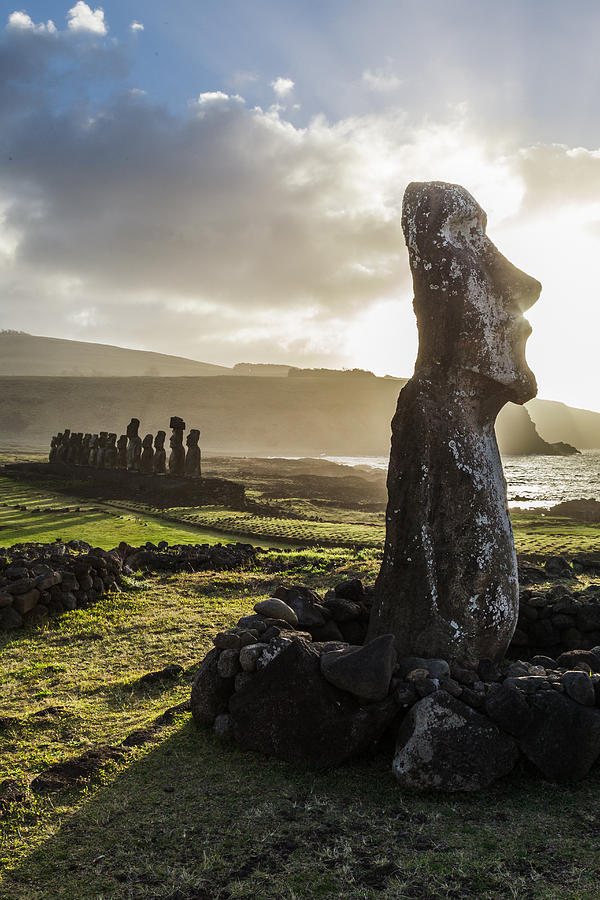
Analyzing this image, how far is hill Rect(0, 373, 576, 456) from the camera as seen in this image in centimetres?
12350

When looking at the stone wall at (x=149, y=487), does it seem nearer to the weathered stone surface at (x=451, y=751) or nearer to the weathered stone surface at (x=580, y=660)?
the weathered stone surface at (x=580, y=660)

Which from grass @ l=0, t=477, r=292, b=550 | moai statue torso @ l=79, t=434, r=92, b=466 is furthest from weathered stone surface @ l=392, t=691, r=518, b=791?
moai statue torso @ l=79, t=434, r=92, b=466

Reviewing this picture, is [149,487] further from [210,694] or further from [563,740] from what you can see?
[563,740]

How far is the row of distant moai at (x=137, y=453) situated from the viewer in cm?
3850

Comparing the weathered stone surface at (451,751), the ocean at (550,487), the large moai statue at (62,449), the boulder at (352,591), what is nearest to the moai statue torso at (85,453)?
the large moai statue at (62,449)

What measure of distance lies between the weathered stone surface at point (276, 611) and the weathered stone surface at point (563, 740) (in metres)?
2.91

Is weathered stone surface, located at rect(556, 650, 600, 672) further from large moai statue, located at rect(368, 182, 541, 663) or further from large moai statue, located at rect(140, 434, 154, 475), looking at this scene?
large moai statue, located at rect(140, 434, 154, 475)

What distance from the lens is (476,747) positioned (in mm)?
Answer: 5336

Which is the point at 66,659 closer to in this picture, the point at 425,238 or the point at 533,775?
the point at 533,775

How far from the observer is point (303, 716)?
577 cm

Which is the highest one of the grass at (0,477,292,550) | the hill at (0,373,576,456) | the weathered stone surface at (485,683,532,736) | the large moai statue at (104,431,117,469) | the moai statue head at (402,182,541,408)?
the hill at (0,373,576,456)

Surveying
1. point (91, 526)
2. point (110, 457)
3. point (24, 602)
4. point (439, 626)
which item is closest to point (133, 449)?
point (110, 457)

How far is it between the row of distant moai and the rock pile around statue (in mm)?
28930

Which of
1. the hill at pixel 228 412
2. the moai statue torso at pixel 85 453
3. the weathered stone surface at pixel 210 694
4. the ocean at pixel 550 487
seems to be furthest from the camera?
the hill at pixel 228 412
